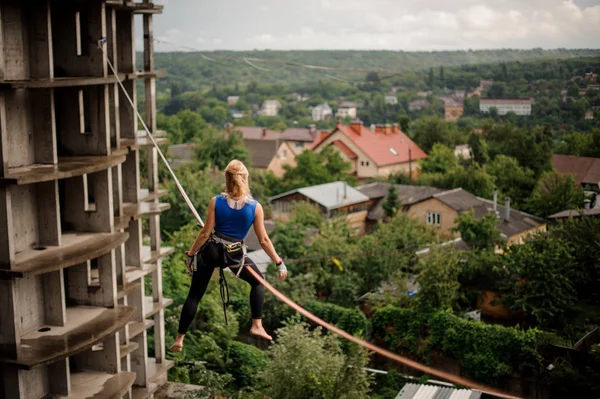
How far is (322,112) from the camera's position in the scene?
13238 cm

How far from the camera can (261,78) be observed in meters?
151

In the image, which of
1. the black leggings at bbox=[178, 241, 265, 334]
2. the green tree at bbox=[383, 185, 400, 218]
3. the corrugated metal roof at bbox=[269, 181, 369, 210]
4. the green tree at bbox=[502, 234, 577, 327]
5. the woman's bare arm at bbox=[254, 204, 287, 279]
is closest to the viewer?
the woman's bare arm at bbox=[254, 204, 287, 279]

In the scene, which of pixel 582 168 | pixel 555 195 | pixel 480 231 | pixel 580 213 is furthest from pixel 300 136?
pixel 580 213

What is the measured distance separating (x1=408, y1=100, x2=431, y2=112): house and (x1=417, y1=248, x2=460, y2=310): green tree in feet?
184

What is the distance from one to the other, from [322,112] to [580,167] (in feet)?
283

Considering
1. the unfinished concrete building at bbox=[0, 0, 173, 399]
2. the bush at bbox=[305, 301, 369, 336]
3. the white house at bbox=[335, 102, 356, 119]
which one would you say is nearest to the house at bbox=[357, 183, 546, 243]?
the bush at bbox=[305, 301, 369, 336]

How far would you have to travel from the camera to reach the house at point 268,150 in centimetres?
6994

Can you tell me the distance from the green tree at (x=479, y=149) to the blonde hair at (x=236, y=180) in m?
54.7

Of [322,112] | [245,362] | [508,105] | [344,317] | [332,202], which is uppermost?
[508,105]

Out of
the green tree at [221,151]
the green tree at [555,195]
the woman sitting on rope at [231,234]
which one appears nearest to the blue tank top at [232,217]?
the woman sitting on rope at [231,234]

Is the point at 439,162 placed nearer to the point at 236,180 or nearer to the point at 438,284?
the point at 438,284

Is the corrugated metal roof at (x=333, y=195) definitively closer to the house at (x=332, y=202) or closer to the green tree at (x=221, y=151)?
the house at (x=332, y=202)

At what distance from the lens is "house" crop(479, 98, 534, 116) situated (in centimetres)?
6113

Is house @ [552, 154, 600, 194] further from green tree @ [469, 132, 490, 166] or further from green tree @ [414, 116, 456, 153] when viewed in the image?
green tree @ [414, 116, 456, 153]
